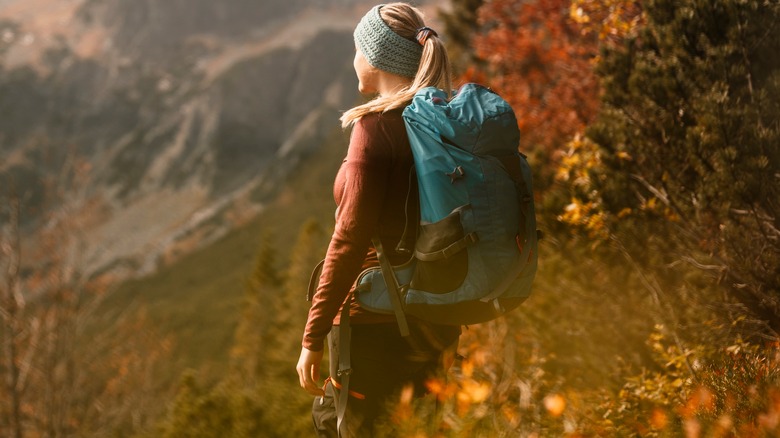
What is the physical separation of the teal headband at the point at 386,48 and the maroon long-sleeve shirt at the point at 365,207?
0.20 m

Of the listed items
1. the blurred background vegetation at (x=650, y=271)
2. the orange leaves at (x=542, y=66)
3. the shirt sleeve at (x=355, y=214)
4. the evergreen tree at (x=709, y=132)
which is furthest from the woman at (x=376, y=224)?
the orange leaves at (x=542, y=66)

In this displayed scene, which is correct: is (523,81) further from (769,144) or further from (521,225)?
(521,225)

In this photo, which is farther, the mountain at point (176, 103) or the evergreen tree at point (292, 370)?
the mountain at point (176, 103)

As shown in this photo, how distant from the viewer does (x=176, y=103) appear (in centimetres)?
17362

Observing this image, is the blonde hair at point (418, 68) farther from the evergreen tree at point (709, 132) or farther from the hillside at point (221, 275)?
the hillside at point (221, 275)

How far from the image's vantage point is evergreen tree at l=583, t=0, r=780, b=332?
343cm

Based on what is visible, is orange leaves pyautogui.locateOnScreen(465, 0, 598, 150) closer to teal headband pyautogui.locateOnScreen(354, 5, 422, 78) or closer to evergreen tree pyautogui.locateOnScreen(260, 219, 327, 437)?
evergreen tree pyautogui.locateOnScreen(260, 219, 327, 437)

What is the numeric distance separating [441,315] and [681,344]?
2.20 m

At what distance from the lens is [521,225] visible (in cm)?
227

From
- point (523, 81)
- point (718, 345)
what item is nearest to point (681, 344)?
point (718, 345)

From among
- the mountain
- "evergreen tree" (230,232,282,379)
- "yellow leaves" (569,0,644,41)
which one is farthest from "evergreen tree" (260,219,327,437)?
the mountain

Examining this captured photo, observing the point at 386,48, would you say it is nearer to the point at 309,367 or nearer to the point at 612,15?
the point at 309,367

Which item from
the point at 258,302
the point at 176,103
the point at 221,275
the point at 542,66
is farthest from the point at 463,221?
the point at 176,103

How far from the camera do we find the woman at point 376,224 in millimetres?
2195
